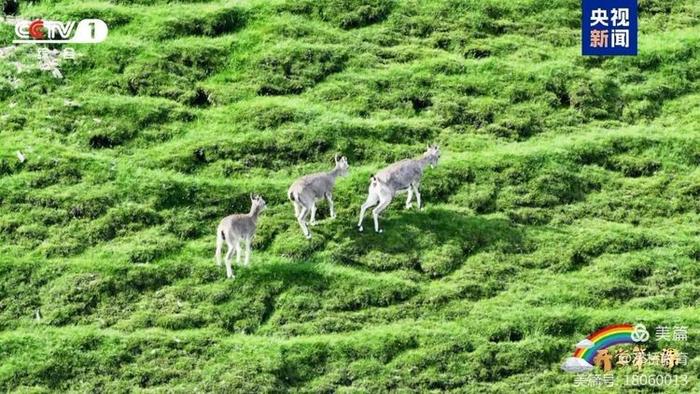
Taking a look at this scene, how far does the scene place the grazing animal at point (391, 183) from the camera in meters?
29.6

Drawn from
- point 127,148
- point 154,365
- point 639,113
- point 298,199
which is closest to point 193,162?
point 127,148

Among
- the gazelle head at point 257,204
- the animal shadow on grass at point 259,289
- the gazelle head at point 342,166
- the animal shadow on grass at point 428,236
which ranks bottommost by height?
the animal shadow on grass at point 259,289

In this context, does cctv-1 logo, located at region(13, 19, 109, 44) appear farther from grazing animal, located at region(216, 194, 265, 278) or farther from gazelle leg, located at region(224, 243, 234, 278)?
gazelle leg, located at region(224, 243, 234, 278)

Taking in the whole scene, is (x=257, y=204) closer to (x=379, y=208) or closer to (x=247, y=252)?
(x=247, y=252)

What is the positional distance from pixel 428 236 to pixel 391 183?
1831 millimetres

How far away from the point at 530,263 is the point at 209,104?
11886mm

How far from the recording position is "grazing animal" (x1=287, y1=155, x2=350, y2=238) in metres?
29.1

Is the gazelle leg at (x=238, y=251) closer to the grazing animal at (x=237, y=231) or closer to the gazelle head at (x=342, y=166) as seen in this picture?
the grazing animal at (x=237, y=231)

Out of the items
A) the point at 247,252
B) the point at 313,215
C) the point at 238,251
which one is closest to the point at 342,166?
the point at 313,215

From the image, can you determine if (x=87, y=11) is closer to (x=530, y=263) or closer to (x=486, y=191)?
(x=486, y=191)

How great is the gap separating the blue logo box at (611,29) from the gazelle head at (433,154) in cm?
867

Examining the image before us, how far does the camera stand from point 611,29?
37812 mm

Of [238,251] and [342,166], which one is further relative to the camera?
[342,166]

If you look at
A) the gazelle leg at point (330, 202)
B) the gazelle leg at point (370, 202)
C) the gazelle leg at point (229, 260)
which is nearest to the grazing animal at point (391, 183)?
the gazelle leg at point (370, 202)
